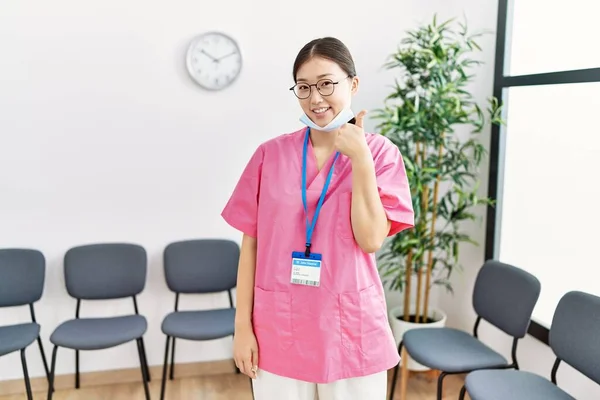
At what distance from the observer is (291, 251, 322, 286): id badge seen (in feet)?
4.16

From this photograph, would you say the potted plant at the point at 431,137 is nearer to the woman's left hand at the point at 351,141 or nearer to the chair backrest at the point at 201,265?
the chair backrest at the point at 201,265

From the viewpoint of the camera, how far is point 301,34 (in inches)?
114

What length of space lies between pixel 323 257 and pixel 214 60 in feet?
6.07

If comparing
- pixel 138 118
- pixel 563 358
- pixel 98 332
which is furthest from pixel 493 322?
pixel 138 118

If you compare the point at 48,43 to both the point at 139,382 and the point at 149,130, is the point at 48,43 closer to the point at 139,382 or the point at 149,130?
the point at 149,130

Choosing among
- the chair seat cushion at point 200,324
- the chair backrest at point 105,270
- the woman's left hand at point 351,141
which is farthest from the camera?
the chair backrest at point 105,270

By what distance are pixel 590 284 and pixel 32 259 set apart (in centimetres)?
272

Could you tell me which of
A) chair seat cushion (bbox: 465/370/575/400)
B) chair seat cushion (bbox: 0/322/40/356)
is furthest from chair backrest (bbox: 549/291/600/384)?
chair seat cushion (bbox: 0/322/40/356)

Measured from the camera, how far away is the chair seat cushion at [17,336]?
2316 millimetres

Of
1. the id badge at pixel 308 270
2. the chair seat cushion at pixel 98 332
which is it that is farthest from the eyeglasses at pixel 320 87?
the chair seat cushion at pixel 98 332

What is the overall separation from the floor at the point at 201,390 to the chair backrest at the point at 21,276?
0.54 meters

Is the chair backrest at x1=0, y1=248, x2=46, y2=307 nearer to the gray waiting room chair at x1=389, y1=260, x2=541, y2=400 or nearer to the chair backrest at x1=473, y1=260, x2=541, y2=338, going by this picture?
the gray waiting room chair at x1=389, y1=260, x2=541, y2=400

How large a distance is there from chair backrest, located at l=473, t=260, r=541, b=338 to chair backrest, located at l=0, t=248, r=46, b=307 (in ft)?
7.37

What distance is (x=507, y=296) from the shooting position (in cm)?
227
